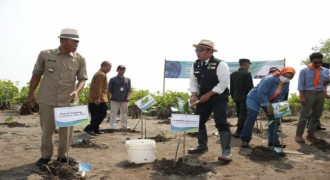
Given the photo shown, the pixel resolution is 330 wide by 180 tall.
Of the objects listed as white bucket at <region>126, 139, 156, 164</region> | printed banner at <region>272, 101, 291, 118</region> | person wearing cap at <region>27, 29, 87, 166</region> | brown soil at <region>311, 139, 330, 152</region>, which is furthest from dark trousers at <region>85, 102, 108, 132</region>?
brown soil at <region>311, 139, 330, 152</region>

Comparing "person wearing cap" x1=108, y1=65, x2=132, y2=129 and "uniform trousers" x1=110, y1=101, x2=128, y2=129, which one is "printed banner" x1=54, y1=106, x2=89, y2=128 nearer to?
"person wearing cap" x1=108, y1=65, x2=132, y2=129

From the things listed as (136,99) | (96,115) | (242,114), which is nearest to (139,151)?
(96,115)

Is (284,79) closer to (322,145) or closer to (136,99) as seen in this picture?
(322,145)

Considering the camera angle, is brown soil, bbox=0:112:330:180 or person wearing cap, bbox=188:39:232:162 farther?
person wearing cap, bbox=188:39:232:162

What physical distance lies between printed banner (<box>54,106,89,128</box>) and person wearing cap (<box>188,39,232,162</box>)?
191cm

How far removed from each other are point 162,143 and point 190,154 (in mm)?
1314

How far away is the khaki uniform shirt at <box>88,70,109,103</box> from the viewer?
8094mm

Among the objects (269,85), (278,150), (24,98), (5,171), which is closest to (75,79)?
(5,171)

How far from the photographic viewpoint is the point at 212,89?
5.45 m

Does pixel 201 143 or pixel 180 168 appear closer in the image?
pixel 180 168

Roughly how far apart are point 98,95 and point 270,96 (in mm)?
3997

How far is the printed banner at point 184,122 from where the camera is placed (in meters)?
4.98

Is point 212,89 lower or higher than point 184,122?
higher

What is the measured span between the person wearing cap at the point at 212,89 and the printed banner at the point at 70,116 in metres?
1.91
